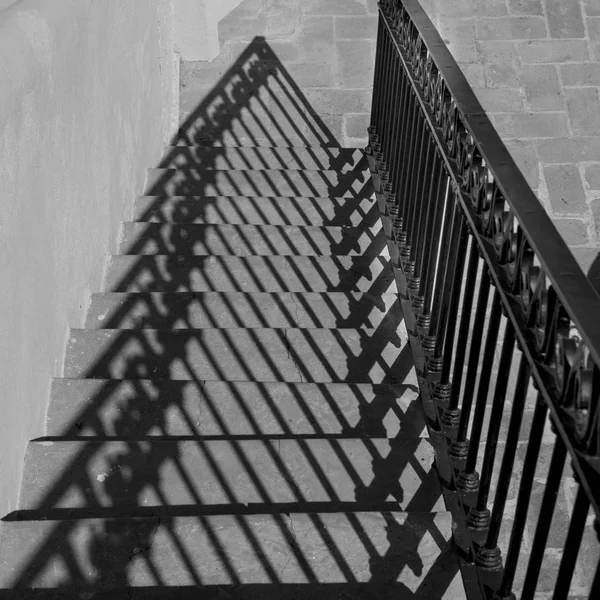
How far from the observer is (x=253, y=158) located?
511 cm

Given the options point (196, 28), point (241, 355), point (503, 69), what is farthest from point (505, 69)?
point (241, 355)

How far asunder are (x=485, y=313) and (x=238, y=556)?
2.82ft

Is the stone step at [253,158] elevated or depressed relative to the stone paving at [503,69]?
depressed

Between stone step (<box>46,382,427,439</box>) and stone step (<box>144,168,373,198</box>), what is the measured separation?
6.81ft

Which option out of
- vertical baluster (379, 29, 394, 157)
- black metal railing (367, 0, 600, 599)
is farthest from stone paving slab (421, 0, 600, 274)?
black metal railing (367, 0, 600, 599)

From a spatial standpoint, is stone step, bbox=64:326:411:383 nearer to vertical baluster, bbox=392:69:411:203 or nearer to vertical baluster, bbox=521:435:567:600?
vertical baluster, bbox=392:69:411:203

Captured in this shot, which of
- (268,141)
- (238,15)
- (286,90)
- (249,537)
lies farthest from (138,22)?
(249,537)

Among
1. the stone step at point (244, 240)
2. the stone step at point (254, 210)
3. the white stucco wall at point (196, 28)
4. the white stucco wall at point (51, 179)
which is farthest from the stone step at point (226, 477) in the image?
the white stucco wall at point (196, 28)

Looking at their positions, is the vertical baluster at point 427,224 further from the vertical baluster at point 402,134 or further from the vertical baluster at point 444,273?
the vertical baluster at point 402,134

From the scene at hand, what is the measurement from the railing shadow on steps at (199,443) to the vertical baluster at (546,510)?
0.46 metres

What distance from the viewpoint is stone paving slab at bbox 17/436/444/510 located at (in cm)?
222

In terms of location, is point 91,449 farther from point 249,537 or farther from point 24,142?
point 24,142

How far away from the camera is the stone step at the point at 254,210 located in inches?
165

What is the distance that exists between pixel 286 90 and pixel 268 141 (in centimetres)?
80
